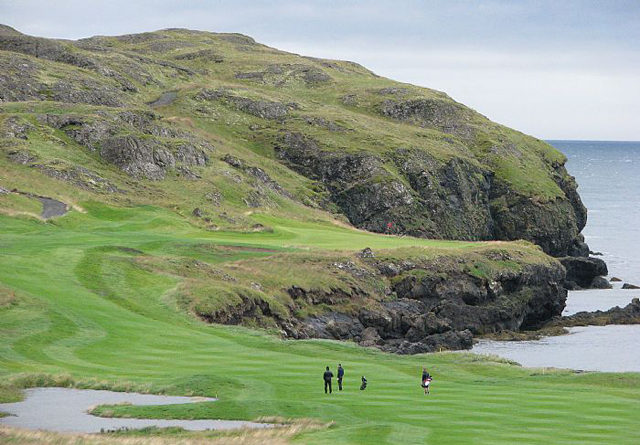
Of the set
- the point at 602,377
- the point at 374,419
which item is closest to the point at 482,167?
the point at 602,377

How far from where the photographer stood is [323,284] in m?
75.7

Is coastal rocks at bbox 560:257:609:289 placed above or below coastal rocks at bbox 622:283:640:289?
above

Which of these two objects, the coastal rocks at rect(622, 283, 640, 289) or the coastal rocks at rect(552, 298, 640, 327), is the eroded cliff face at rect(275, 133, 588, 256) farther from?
the coastal rocks at rect(552, 298, 640, 327)

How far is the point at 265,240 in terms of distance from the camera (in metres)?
92.8

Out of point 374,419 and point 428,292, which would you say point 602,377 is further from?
point 428,292

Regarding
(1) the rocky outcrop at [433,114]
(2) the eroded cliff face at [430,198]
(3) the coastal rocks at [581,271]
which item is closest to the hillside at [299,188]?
(2) the eroded cliff face at [430,198]

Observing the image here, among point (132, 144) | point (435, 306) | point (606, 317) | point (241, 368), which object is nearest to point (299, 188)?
point (132, 144)

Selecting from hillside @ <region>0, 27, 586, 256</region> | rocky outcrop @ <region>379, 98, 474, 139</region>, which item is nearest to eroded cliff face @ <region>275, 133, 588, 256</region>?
hillside @ <region>0, 27, 586, 256</region>

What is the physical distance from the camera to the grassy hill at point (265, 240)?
1507 inches

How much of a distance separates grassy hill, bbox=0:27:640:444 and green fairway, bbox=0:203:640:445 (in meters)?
0.19

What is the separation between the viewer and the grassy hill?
126ft

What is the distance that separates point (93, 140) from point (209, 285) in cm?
5406

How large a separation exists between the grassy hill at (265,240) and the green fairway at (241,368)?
192 millimetres

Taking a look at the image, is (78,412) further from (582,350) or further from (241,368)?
(582,350)
